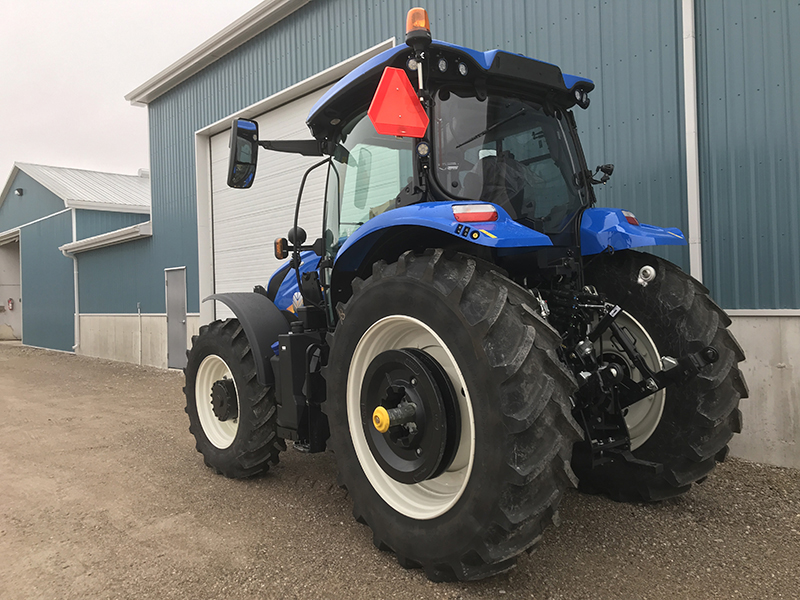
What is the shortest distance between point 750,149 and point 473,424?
3944 mm

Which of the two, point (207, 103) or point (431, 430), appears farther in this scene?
point (207, 103)

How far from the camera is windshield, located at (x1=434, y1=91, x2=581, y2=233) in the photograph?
318cm

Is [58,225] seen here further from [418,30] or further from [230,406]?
[418,30]

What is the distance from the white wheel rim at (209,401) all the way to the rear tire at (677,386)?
2.81m

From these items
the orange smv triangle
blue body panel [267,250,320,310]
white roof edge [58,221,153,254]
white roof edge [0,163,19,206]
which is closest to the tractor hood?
the orange smv triangle

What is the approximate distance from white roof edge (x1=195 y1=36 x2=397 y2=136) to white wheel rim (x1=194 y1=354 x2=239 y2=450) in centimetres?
492

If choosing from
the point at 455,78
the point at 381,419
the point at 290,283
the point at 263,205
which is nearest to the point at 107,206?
the point at 263,205

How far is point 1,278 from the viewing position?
28062mm

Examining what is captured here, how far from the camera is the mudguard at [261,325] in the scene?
13.9 ft

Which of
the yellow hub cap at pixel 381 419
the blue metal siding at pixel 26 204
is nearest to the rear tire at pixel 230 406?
the yellow hub cap at pixel 381 419

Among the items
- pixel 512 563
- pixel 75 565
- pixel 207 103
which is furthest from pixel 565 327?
pixel 207 103

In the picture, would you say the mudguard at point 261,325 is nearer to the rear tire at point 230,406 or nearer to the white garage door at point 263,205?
the rear tire at point 230,406

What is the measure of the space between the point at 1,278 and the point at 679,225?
31.3m

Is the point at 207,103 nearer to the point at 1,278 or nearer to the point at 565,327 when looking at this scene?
the point at 565,327
